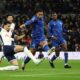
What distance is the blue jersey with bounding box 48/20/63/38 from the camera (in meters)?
19.2

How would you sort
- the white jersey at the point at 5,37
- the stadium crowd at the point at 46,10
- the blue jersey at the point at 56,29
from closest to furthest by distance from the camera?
the white jersey at the point at 5,37 → the blue jersey at the point at 56,29 → the stadium crowd at the point at 46,10

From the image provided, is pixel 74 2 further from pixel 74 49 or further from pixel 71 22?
pixel 74 49

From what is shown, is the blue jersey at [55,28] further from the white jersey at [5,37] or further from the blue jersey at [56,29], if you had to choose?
the white jersey at [5,37]

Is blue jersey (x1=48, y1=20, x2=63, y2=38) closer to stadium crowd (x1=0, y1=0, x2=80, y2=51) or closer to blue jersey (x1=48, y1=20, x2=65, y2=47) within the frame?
blue jersey (x1=48, y1=20, x2=65, y2=47)

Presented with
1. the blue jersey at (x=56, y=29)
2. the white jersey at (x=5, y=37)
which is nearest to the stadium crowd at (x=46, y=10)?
the blue jersey at (x=56, y=29)

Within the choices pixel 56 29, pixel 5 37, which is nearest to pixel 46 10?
pixel 56 29

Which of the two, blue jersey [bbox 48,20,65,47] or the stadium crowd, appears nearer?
blue jersey [bbox 48,20,65,47]

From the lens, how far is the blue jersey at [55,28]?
1923 centimetres

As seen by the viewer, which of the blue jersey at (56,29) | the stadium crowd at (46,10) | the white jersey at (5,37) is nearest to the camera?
the white jersey at (5,37)

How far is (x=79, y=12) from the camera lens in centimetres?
3328

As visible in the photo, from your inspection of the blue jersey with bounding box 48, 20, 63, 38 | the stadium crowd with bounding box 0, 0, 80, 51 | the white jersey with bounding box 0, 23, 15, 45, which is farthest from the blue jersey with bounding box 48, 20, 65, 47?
the stadium crowd with bounding box 0, 0, 80, 51

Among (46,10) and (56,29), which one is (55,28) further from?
(46,10)

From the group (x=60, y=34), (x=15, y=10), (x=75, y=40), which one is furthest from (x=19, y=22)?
(x=60, y=34)

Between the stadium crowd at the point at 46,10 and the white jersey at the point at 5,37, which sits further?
the stadium crowd at the point at 46,10
